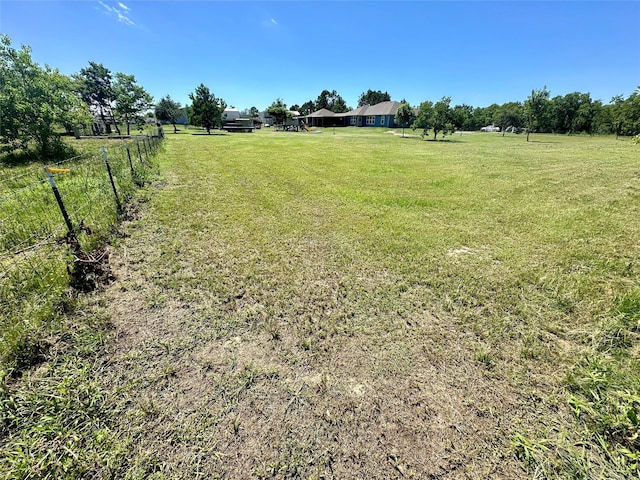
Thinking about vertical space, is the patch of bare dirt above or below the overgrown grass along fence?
below

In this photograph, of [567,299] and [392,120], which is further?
[392,120]

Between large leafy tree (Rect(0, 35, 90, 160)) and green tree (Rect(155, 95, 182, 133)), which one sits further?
green tree (Rect(155, 95, 182, 133))

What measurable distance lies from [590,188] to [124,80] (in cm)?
4636

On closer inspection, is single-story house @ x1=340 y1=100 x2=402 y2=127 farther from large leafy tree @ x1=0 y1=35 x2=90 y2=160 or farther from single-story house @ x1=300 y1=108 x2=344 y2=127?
large leafy tree @ x1=0 y1=35 x2=90 y2=160

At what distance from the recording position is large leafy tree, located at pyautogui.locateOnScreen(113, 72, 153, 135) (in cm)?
3372

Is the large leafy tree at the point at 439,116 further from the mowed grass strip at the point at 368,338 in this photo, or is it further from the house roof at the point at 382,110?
the mowed grass strip at the point at 368,338

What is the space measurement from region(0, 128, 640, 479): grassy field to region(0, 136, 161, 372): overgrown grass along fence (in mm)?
299

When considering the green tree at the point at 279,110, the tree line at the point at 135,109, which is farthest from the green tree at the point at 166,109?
the green tree at the point at 279,110

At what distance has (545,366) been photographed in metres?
2.46

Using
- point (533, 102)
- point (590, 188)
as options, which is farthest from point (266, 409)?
point (533, 102)

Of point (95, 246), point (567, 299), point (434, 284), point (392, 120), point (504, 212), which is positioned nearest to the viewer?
point (567, 299)

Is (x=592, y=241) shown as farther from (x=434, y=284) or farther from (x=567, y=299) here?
(x=434, y=284)

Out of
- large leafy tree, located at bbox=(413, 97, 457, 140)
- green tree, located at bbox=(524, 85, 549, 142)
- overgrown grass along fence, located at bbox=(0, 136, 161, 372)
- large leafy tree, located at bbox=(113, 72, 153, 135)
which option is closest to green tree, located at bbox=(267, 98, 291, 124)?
large leafy tree, located at bbox=(113, 72, 153, 135)

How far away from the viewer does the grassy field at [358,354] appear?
71.4 inches
